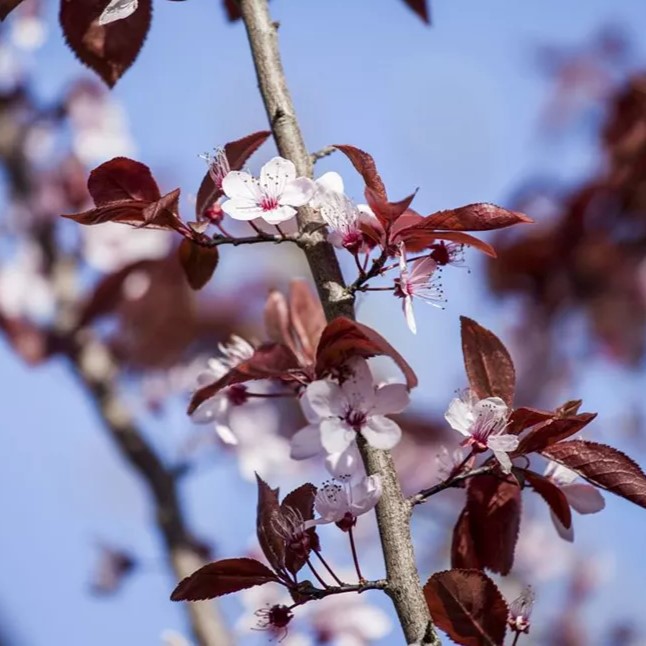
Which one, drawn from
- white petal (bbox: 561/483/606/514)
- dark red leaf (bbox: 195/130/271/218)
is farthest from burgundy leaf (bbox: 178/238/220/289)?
white petal (bbox: 561/483/606/514)

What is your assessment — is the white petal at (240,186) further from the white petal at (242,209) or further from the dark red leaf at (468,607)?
the dark red leaf at (468,607)

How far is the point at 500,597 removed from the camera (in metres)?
0.78

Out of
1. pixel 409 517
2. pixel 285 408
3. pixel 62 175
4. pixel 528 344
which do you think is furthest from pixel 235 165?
pixel 528 344

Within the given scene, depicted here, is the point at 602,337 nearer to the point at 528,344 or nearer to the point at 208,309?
the point at 528,344

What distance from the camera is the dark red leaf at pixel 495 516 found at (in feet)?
2.94

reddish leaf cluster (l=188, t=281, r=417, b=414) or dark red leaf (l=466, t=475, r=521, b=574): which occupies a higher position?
reddish leaf cluster (l=188, t=281, r=417, b=414)

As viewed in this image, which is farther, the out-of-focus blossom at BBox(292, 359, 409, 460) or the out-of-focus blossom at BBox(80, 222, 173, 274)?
the out-of-focus blossom at BBox(80, 222, 173, 274)

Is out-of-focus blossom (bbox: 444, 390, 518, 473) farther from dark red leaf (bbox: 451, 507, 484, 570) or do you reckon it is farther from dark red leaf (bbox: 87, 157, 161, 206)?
dark red leaf (bbox: 87, 157, 161, 206)

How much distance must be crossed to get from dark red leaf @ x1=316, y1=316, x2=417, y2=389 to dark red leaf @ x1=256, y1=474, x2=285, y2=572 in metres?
0.12

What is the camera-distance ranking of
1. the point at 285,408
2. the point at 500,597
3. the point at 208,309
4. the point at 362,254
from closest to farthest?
the point at 500,597
the point at 362,254
the point at 285,408
the point at 208,309

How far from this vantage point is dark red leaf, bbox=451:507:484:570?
35.7 inches

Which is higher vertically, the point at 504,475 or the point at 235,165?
the point at 235,165

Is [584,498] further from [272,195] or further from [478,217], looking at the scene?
[272,195]

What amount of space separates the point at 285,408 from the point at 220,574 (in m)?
1.55
